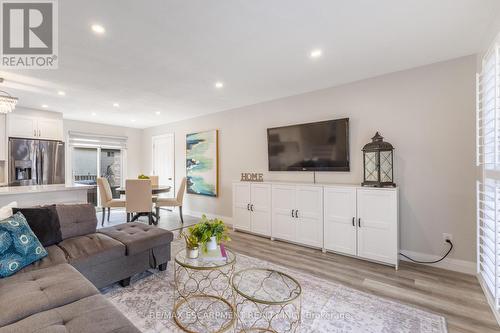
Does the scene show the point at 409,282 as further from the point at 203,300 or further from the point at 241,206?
the point at 241,206

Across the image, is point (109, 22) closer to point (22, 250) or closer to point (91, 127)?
point (22, 250)

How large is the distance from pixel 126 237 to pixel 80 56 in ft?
7.06

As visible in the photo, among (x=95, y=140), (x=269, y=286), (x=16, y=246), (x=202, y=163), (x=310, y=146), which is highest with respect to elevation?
(x=95, y=140)

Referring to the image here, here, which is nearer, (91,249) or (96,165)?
(91,249)

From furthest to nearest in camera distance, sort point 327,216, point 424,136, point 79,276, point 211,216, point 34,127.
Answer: point 211,216 < point 34,127 < point 327,216 < point 424,136 < point 79,276

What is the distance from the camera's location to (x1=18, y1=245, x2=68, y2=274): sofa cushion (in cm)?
187

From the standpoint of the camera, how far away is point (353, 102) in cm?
358

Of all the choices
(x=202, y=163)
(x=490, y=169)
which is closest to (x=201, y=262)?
(x=490, y=169)

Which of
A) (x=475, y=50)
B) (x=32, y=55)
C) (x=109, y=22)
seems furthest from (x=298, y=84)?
(x=32, y=55)

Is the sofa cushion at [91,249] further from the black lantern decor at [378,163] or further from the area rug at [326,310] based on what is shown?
the black lantern decor at [378,163]

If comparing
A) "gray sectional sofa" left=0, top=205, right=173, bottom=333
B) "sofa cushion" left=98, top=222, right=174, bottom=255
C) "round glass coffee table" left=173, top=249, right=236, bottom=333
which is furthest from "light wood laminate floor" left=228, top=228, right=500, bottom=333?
"gray sectional sofa" left=0, top=205, right=173, bottom=333

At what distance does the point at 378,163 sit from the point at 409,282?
1468 millimetres

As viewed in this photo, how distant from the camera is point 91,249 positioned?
88.3 inches

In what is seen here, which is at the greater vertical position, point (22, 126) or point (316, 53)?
point (316, 53)
